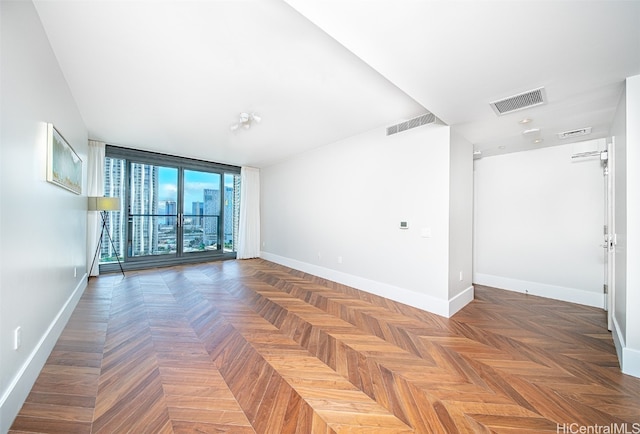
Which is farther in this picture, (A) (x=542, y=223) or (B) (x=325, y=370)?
(A) (x=542, y=223)

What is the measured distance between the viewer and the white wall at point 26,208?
1364 mm

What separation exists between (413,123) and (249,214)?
4728 mm

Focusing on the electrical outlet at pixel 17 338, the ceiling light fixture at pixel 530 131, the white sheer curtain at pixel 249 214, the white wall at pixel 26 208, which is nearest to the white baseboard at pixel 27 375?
the white wall at pixel 26 208

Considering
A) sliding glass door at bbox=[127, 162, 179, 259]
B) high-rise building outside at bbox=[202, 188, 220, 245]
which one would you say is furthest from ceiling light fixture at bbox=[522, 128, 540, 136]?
sliding glass door at bbox=[127, 162, 179, 259]

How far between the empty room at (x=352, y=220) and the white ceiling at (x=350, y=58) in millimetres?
17

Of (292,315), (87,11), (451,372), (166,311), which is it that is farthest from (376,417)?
(87,11)

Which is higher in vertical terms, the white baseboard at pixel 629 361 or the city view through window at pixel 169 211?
the city view through window at pixel 169 211

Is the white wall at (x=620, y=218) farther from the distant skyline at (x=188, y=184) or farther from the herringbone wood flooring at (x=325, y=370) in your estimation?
the distant skyline at (x=188, y=184)

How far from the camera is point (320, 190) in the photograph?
481 cm

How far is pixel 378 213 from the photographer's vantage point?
3736 millimetres

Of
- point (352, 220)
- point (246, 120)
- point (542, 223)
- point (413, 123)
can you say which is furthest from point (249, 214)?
point (542, 223)

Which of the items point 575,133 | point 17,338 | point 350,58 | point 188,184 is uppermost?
point 350,58

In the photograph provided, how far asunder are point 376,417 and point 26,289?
2508 mm

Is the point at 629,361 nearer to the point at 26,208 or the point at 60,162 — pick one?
the point at 26,208
